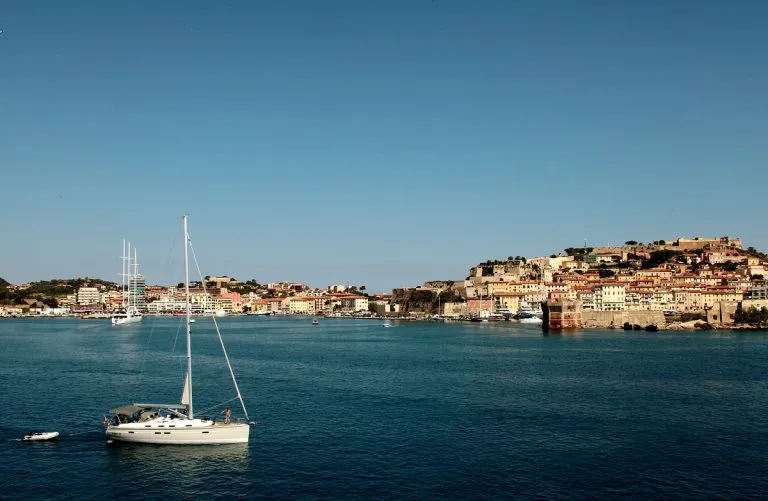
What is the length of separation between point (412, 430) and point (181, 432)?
22.3ft

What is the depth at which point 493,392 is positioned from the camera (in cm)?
2842

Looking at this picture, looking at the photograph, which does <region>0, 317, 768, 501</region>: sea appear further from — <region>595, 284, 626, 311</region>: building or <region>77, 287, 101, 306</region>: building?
<region>77, 287, 101, 306</region>: building

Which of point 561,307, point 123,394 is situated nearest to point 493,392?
point 123,394

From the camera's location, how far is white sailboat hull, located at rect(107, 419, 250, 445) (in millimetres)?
19109

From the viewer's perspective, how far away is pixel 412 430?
2130 centimetres

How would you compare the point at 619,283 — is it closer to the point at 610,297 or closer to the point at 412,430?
the point at 610,297

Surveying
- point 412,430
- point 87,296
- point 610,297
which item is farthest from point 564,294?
point 87,296

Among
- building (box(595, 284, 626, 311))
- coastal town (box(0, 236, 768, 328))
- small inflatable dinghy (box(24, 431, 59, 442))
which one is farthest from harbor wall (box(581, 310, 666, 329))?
small inflatable dinghy (box(24, 431, 59, 442))

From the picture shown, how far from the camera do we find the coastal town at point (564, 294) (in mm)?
82688

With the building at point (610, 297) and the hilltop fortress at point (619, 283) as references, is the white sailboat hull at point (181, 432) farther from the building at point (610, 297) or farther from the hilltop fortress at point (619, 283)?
the building at point (610, 297)

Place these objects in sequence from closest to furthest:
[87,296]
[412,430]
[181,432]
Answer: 1. [181,432]
2. [412,430]
3. [87,296]

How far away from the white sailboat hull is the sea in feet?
0.87

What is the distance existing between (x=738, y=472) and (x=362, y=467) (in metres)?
9.13

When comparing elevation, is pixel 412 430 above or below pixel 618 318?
below
